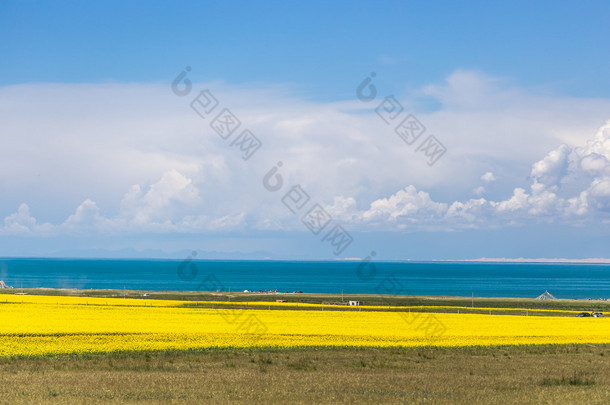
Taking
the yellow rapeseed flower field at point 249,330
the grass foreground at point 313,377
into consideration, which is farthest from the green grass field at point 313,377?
the yellow rapeseed flower field at point 249,330

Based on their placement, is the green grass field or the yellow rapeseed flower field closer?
the green grass field

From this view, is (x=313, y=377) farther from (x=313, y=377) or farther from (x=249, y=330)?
(x=249, y=330)

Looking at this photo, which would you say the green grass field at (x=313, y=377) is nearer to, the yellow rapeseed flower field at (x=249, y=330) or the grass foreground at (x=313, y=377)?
the grass foreground at (x=313, y=377)

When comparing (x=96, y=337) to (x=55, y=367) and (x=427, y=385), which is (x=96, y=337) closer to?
(x=55, y=367)

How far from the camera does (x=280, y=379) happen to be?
24703mm

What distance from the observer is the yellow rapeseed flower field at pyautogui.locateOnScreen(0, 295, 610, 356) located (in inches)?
1372

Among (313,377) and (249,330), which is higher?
(313,377)

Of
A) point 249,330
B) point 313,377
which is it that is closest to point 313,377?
point 313,377

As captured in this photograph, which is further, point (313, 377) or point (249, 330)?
point (249, 330)

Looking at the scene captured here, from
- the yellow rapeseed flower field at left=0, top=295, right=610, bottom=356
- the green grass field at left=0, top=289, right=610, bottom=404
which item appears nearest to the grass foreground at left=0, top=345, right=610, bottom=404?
the green grass field at left=0, top=289, right=610, bottom=404

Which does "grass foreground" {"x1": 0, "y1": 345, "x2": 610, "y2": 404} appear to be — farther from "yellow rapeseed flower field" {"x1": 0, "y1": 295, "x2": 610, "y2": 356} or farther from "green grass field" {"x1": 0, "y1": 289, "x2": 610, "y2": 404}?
"yellow rapeseed flower field" {"x1": 0, "y1": 295, "x2": 610, "y2": 356}

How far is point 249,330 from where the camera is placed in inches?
1655

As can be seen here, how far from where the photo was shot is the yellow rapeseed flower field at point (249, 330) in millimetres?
34844

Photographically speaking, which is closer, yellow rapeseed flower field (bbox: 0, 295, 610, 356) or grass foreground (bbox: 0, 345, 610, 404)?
grass foreground (bbox: 0, 345, 610, 404)
